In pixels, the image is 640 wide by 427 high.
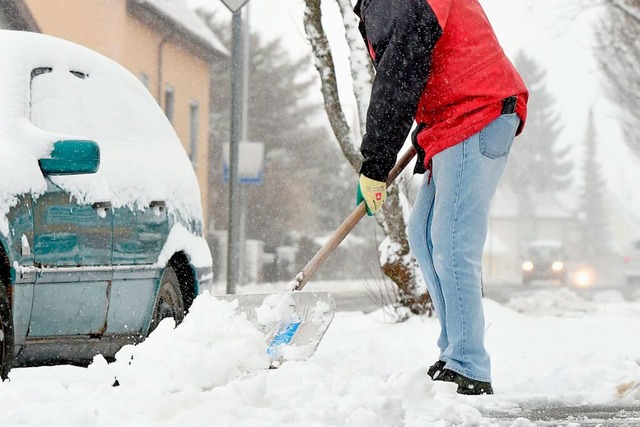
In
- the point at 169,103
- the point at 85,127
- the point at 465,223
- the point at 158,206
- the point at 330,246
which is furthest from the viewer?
the point at 169,103

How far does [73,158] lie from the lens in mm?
4555

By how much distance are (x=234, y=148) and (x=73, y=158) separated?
4706mm

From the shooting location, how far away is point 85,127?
5230 millimetres

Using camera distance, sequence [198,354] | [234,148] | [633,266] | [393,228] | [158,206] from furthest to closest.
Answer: [633,266]
[234,148]
[393,228]
[158,206]
[198,354]

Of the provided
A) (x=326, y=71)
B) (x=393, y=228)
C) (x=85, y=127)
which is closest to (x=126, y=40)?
(x=326, y=71)

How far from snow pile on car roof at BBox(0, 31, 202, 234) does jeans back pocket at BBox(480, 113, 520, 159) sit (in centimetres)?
163

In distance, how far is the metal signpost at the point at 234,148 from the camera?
29.6 ft

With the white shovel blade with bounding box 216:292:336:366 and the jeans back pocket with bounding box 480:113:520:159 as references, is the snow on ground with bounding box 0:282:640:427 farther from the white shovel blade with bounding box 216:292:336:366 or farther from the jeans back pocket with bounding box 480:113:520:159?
the jeans back pocket with bounding box 480:113:520:159

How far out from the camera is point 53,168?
4574mm

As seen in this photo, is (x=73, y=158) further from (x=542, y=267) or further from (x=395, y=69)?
(x=542, y=267)

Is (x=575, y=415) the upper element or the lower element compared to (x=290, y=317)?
lower

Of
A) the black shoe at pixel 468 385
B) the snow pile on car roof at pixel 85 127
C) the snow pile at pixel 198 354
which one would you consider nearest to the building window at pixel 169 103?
the snow pile on car roof at pixel 85 127

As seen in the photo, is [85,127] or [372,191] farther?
[85,127]

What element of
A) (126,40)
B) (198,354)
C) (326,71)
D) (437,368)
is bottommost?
(437,368)
